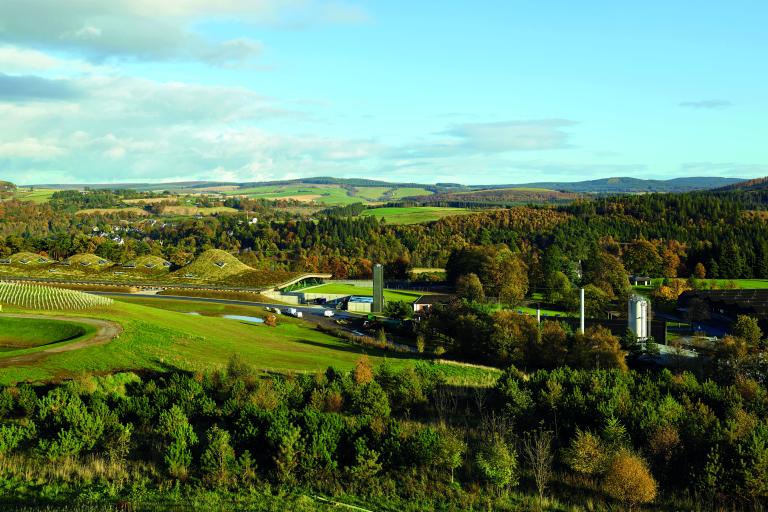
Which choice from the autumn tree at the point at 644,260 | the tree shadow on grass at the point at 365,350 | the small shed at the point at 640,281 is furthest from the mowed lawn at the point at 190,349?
the autumn tree at the point at 644,260

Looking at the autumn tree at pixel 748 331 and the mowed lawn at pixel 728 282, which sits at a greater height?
the autumn tree at pixel 748 331

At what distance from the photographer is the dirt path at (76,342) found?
40625 mm

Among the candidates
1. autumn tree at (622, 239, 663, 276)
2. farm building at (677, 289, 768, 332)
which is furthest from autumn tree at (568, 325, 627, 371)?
autumn tree at (622, 239, 663, 276)

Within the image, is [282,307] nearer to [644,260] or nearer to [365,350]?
[365,350]

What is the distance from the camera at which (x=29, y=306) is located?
62.4m

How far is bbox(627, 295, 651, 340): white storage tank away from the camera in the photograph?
6575cm

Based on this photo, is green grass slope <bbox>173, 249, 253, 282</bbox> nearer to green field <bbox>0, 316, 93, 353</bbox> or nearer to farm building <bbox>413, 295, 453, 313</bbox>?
farm building <bbox>413, 295, 453, 313</bbox>

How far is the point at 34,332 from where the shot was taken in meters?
50.3

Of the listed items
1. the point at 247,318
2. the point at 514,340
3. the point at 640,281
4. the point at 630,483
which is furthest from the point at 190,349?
the point at 640,281

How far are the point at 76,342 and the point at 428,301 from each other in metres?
56.9

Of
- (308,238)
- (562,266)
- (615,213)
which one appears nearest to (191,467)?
(562,266)

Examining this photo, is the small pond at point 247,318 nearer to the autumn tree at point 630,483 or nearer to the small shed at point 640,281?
the autumn tree at point 630,483

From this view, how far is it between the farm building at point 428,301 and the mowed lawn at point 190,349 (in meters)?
23.9

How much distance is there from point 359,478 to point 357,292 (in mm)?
81964
